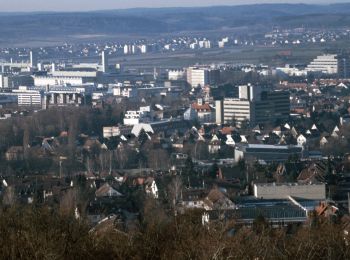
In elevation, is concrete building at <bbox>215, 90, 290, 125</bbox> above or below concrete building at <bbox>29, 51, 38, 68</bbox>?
above

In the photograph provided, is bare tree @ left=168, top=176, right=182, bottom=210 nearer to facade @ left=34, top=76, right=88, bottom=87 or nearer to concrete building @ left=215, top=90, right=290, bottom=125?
concrete building @ left=215, top=90, right=290, bottom=125

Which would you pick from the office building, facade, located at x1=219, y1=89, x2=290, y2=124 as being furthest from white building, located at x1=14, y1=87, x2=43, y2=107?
the office building

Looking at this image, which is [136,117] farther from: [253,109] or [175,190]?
[175,190]

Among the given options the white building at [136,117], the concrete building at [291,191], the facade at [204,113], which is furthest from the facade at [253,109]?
the concrete building at [291,191]

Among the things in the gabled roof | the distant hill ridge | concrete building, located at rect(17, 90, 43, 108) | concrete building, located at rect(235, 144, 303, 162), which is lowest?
the distant hill ridge

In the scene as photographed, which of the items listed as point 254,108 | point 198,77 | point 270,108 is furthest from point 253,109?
point 198,77

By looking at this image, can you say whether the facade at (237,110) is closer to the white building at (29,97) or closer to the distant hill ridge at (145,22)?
the white building at (29,97)

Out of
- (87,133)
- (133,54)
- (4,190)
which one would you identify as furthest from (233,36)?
(4,190)
